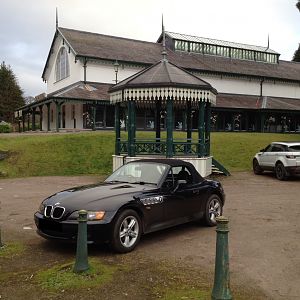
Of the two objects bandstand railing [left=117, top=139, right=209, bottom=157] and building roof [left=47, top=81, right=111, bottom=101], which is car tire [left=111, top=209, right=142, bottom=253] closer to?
bandstand railing [left=117, top=139, right=209, bottom=157]

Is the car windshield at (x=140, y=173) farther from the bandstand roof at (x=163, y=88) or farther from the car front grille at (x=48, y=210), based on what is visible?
the bandstand roof at (x=163, y=88)

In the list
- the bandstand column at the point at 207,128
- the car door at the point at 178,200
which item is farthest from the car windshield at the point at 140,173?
the bandstand column at the point at 207,128

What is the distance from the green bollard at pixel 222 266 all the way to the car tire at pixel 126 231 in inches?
86.9

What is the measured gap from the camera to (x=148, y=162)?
830cm

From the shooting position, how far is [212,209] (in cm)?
861

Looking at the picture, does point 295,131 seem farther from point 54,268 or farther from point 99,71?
point 54,268

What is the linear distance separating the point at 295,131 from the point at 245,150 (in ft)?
77.6

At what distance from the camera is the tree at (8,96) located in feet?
217

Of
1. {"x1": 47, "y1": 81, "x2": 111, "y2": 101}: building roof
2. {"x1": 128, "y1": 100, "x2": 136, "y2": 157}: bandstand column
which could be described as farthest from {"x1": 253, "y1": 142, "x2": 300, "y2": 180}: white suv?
{"x1": 47, "y1": 81, "x2": 111, "y2": 101}: building roof

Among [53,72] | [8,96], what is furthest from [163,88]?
[8,96]

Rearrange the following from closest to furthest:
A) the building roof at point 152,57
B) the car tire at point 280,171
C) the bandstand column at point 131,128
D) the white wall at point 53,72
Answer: the bandstand column at point 131,128 < the car tire at point 280,171 < the white wall at point 53,72 < the building roof at point 152,57

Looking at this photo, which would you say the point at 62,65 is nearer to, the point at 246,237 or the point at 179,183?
the point at 179,183

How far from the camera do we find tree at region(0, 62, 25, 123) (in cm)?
6606

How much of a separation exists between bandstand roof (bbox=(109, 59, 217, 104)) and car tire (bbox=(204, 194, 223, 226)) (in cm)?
804
